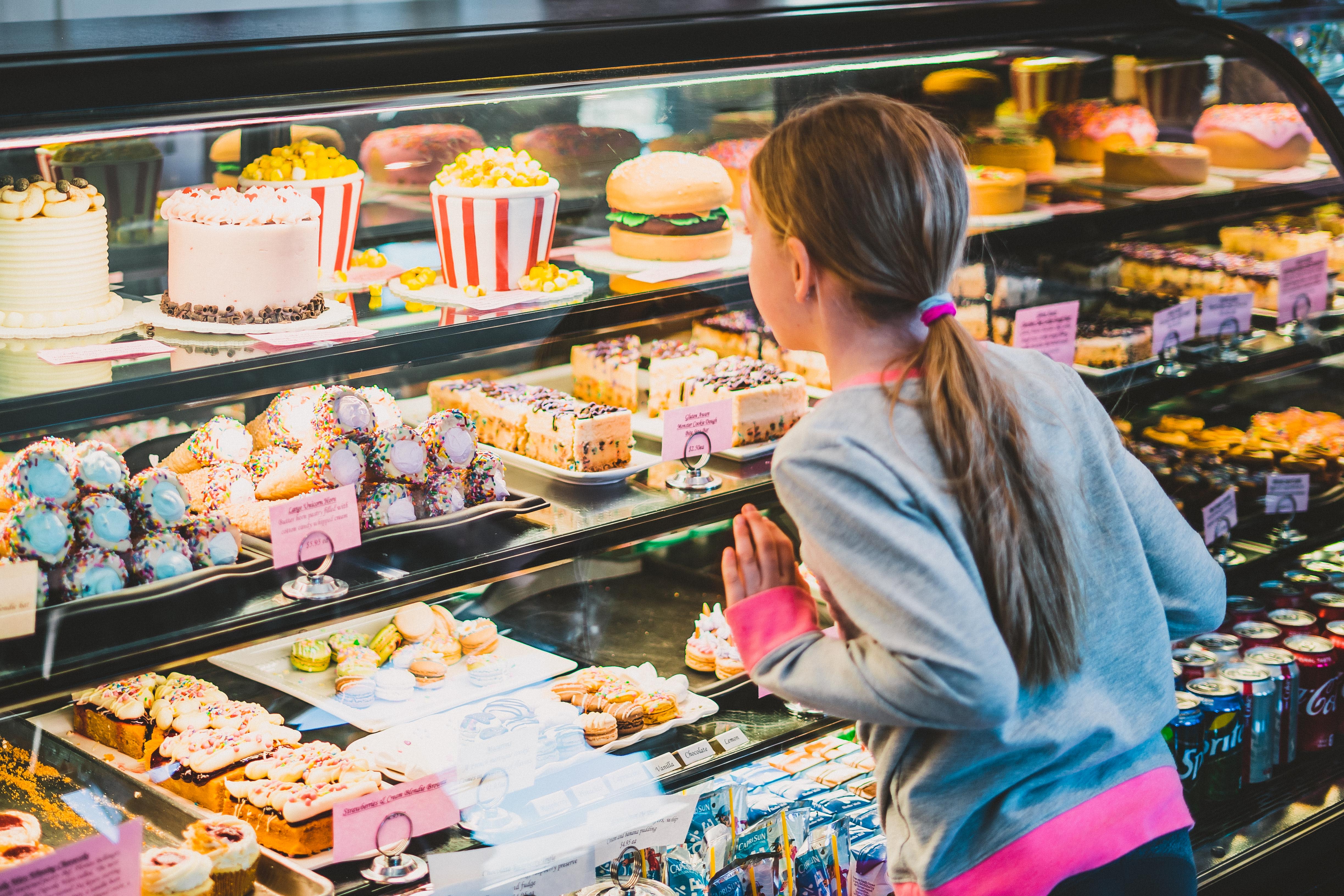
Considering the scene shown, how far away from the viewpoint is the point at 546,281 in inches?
86.8

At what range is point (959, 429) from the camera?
1.42 meters

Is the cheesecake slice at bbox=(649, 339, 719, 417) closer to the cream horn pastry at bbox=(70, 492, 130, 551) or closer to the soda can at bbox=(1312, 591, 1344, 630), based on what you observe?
the cream horn pastry at bbox=(70, 492, 130, 551)

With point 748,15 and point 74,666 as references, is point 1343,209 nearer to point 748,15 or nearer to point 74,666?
point 748,15

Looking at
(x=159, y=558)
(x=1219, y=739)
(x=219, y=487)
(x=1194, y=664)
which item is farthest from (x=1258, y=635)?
(x=159, y=558)

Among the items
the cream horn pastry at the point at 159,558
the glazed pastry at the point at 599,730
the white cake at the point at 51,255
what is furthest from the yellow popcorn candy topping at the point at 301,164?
the glazed pastry at the point at 599,730

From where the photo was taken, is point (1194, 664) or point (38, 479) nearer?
point (38, 479)

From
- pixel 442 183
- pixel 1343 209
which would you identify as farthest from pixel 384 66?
pixel 1343 209

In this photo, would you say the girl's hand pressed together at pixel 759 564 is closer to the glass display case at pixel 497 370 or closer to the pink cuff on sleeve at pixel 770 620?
the pink cuff on sleeve at pixel 770 620

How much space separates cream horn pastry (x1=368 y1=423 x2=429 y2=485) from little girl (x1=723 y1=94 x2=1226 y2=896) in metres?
0.66

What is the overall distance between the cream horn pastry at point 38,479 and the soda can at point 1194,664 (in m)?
2.25

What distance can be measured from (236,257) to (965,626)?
115cm

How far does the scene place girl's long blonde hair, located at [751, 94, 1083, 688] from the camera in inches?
56.4

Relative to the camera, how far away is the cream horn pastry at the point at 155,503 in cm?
178

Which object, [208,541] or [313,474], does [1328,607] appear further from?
[208,541]
